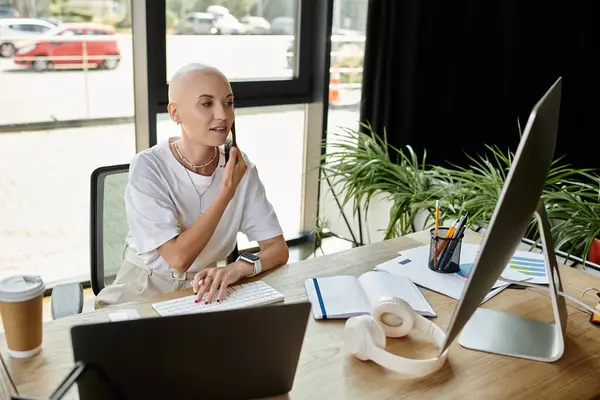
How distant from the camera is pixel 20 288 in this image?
1169 mm

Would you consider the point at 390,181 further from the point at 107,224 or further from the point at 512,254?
the point at 512,254

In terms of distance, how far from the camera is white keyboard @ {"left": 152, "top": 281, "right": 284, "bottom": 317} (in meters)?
1.45

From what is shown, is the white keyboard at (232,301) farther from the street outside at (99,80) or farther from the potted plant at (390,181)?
the street outside at (99,80)

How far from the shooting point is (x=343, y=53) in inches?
147

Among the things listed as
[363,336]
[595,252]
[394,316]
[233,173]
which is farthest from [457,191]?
[363,336]

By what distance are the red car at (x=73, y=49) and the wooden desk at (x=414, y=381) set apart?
182 cm

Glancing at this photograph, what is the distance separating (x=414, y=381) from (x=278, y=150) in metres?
2.74

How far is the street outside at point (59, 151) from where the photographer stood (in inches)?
116

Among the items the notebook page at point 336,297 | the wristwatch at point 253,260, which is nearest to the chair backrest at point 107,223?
the wristwatch at point 253,260

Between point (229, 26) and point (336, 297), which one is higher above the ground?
point (229, 26)

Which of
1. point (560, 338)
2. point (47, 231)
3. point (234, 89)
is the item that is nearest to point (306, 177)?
Result: point (234, 89)

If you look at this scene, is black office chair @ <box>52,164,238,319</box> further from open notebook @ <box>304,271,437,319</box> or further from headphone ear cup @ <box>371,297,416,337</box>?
headphone ear cup @ <box>371,297,416,337</box>

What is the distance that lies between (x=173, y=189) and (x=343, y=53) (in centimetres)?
213

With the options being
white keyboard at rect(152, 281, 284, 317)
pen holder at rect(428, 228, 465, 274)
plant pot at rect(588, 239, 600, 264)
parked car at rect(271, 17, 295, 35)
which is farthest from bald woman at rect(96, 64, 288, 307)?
parked car at rect(271, 17, 295, 35)
